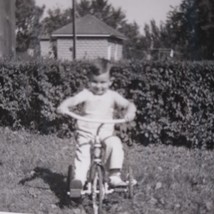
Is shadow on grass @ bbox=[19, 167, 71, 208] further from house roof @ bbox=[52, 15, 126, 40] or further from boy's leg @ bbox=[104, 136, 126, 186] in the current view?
house roof @ bbox=[52, 15, 126, 40]

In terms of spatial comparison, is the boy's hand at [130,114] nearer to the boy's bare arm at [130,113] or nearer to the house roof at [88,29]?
the boy's bare arm at [130,113]

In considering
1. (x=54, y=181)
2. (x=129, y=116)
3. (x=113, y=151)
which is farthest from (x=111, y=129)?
(x=54, y=181)

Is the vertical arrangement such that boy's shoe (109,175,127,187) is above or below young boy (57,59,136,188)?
below

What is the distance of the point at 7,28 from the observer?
7.32 metres

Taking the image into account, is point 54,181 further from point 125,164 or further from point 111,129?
point 111,129

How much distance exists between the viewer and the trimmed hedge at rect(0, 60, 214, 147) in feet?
18.1

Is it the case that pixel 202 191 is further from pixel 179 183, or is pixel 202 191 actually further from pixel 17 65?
pixel 17 65

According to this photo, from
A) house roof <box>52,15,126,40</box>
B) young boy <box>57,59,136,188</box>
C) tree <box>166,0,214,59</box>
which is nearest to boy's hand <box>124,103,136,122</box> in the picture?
young boy <box>57,59,136,188</box>

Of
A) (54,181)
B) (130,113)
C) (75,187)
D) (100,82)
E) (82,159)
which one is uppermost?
(100,82)

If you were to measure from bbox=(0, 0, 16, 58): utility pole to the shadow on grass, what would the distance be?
2.83 m

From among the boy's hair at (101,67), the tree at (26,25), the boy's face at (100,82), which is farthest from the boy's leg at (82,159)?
the tree at (26,25)

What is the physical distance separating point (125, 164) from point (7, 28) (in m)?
3.70

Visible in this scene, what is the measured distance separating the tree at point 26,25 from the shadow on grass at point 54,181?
13.7 m

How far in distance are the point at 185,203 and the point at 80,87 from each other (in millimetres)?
2386
